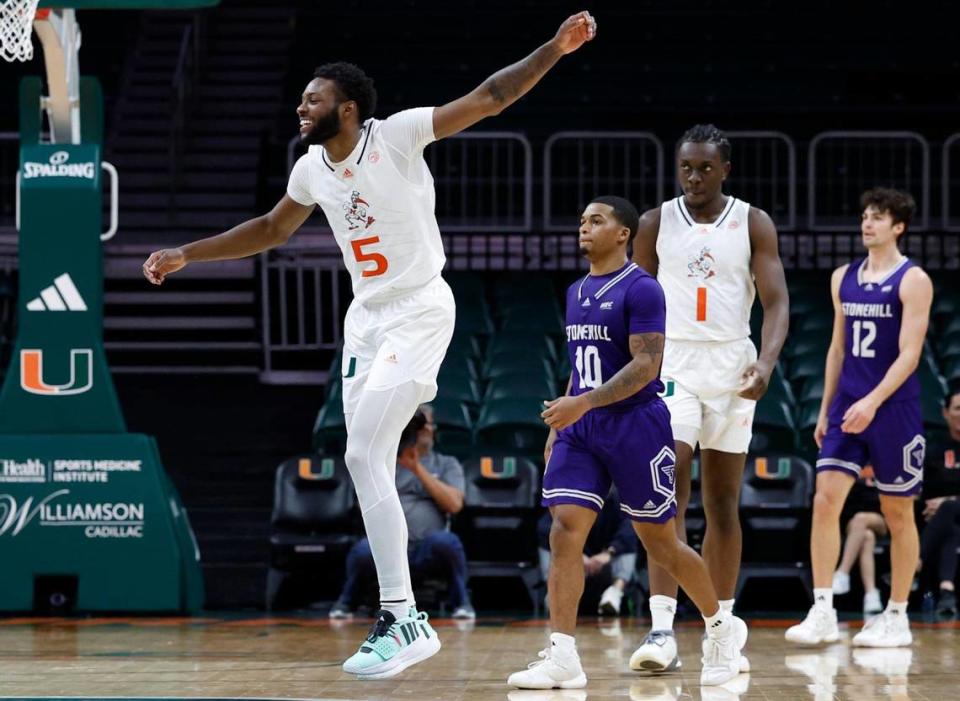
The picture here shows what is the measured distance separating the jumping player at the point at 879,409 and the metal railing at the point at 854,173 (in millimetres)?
7218

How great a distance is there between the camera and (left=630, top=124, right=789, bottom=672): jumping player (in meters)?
7.12

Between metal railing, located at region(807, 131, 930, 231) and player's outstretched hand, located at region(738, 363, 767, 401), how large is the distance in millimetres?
8858

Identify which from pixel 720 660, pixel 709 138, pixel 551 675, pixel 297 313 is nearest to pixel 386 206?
pixel 709 138

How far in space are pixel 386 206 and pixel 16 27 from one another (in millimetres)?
3013

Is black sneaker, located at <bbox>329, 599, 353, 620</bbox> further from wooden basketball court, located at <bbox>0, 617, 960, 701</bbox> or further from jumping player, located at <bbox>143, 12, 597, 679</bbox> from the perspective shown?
jumping player, located at <bbox>143, 12, 597, 679</bbox>

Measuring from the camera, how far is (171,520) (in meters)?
9.72

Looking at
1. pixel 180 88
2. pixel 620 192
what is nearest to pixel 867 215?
pixel 620 192

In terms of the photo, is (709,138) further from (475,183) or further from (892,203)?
(475,183)

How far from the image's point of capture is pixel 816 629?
765cm

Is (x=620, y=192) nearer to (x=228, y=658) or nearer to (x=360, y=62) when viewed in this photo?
(x=360, y=62)

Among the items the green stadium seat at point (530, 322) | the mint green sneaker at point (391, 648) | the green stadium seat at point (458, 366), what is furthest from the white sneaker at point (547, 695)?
the green stadium seat at point (530, 322)

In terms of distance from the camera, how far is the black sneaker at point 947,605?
31.8 feet

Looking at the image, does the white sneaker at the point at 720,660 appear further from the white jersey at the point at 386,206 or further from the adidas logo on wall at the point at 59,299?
the adidas logo on wall at the point at 59,299

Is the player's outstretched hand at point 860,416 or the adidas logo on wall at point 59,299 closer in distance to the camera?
the player's outstretched hand at point 860,416
